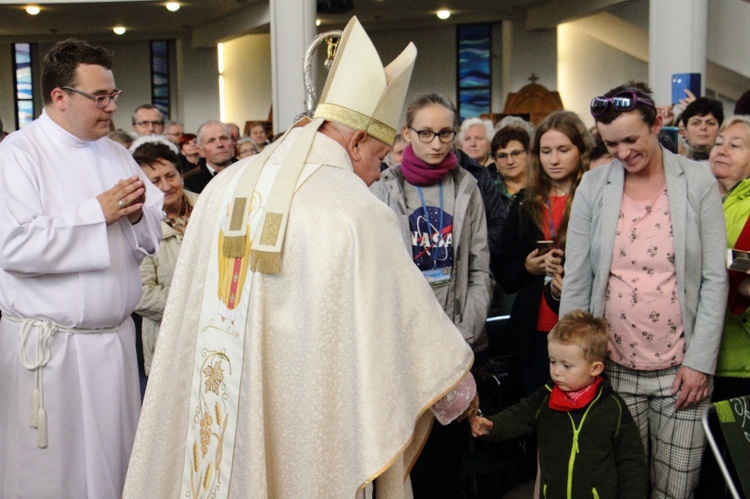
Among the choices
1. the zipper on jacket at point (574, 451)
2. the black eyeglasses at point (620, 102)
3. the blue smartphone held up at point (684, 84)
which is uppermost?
the blue smartphone held up at point (684, 84)

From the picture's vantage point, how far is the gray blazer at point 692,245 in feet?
10.0

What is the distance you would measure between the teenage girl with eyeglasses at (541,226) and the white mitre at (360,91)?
1.24 metres

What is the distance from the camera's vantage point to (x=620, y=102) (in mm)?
3082

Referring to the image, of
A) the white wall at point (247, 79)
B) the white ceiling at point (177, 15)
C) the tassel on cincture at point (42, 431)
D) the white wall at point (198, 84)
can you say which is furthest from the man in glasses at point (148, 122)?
the white wall at point (247, 79)

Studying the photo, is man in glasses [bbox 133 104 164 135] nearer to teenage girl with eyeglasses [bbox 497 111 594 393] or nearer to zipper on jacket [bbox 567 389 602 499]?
teenage girl with eyeglasses [bbox 497 111 594 393]

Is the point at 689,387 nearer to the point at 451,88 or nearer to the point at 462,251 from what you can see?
the point at 462,251

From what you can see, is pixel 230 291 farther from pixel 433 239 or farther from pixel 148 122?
pixel 148 122

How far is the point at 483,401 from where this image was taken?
4.60 m

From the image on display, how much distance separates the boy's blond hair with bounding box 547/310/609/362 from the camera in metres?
3.04

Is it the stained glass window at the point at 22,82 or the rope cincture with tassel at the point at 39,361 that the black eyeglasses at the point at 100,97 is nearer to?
the rope cincture with tassel at the point at 39,361

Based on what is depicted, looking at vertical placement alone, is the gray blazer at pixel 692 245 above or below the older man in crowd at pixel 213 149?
below

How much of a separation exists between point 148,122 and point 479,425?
4.75 metres

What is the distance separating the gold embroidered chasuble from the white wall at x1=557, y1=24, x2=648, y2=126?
1424 cm

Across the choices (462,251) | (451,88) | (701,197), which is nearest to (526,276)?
(462,251)
